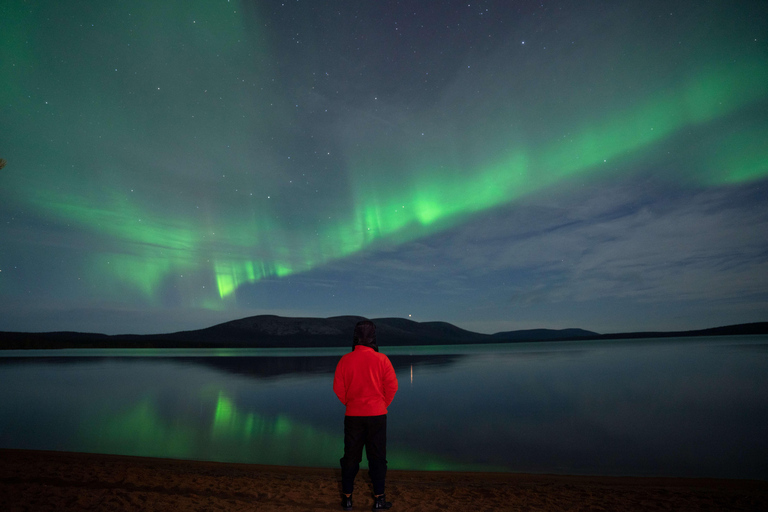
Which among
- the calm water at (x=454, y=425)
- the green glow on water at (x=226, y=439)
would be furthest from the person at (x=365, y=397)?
the calm water at (x=454, y=425)

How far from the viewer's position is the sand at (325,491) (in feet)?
17.8

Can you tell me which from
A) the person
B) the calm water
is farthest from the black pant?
the calm water

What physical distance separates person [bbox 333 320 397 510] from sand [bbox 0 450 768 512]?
41.0 inches

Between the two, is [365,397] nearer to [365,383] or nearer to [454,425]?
[365,383]

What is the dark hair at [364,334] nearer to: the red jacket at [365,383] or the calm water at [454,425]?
the red jacket at [365,383]

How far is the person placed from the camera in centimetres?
473

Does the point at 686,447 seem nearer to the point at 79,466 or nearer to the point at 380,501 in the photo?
the point at 380,501

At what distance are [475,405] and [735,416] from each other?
30.4 feet

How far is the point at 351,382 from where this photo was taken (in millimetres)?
4785

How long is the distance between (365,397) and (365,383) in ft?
0.55

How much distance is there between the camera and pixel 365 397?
4.73 metres

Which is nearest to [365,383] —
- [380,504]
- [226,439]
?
[380,504]

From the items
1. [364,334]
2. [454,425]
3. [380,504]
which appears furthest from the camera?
[454,425]

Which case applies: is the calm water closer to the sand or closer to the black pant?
the sand
